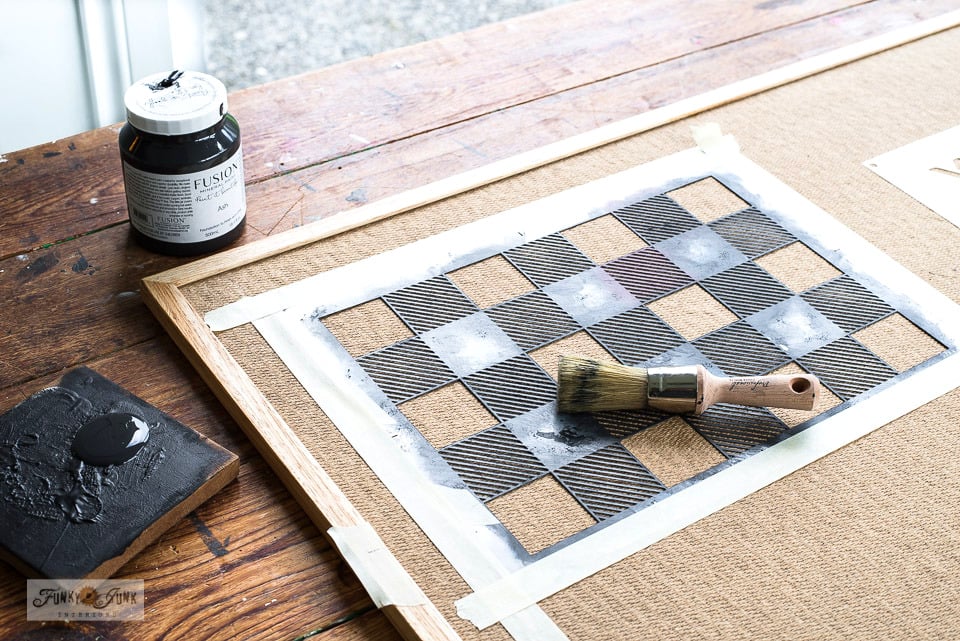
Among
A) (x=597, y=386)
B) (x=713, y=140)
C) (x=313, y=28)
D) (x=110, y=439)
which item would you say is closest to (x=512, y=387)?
(x=597, y=386)

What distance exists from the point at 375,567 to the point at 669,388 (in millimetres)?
250

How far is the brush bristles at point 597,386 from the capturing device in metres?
0.76

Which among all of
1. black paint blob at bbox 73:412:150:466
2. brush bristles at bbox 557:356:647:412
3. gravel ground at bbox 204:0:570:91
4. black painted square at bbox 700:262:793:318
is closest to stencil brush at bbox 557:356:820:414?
brush bristles at bbox 557:356:647:412

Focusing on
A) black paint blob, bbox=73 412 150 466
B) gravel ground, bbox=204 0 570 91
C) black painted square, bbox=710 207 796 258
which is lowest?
gravel ground, bbox=204 0 570 91

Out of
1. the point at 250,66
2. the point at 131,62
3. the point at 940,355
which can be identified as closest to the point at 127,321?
the point at 940,355

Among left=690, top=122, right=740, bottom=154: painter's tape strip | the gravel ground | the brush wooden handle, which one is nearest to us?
the brush wooden handle

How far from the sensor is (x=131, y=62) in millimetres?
1483

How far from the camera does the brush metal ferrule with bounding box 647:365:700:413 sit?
29.7 inches

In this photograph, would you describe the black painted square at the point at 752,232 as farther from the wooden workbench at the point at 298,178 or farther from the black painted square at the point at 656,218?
the wooden workbench at the point at 298,178

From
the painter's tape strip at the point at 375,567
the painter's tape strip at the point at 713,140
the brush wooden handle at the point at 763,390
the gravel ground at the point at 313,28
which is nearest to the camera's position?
the painter's tape strip at the point at 375,567

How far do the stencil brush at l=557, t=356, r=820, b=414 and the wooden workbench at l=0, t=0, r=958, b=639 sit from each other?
0.21 metres

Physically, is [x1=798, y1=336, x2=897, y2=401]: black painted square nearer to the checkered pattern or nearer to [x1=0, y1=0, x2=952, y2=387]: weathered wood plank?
the checkered pattern

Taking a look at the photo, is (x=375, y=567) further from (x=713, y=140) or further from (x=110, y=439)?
(x=713, y=140)

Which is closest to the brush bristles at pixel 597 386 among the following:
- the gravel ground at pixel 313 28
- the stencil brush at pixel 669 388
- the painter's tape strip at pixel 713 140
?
the stencil brush at pixel 669 388
